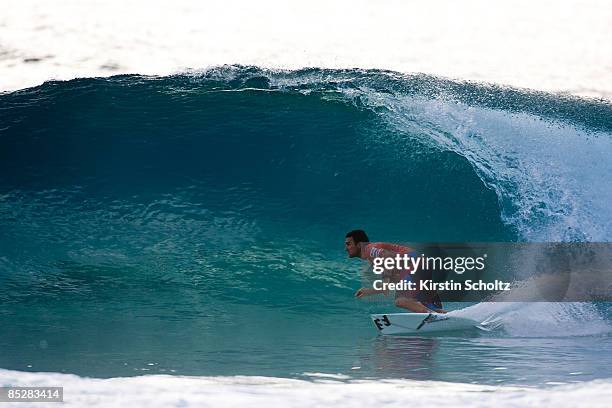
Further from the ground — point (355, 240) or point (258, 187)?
point (258, 187)

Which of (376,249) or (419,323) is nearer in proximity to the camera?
(419,323)

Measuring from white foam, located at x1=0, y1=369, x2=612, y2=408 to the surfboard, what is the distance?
1.88 meters

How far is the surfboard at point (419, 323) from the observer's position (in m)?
5.75

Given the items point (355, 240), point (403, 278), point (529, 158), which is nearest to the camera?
point (403, 278)

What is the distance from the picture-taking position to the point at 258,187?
29.5 ft

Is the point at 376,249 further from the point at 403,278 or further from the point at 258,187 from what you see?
the point at 258,187

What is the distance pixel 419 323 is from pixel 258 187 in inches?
145

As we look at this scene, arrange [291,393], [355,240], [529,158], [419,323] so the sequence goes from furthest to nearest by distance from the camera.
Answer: [529,158] → [355,240] → [419,323] → [291,393]

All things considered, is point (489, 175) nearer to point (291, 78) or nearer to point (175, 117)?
point (291, 78)

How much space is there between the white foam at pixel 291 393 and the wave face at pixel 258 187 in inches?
80.0

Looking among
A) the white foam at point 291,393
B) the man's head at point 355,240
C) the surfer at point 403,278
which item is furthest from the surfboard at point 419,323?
the white foam at point 291,393

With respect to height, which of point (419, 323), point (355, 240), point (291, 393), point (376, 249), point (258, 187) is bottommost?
point (291, 393)

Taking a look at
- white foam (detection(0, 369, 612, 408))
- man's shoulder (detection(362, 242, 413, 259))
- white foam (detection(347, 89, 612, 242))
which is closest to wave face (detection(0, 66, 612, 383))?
white foam (detection(347, 89, 612, 242))

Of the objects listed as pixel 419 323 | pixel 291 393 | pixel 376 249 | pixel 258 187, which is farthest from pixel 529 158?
pixel 291 393
